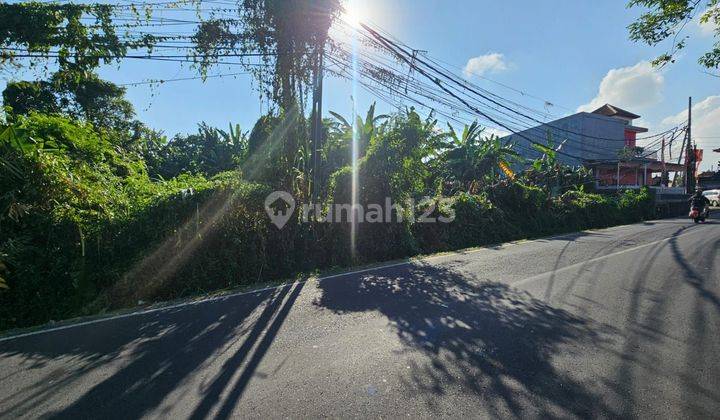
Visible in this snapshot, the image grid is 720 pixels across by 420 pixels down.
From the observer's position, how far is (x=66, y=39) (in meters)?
8.64

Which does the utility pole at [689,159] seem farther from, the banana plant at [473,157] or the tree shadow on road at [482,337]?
the tree shadow on road at [482,337]

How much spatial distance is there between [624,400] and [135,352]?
4.56 metres

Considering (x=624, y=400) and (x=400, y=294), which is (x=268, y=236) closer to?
(x=400, y=294)

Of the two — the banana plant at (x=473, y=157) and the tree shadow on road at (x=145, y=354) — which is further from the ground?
the banana plant at (x=473, y=157)

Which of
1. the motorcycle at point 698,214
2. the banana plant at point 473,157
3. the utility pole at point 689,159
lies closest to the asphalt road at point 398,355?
the banana plant at point 473,157

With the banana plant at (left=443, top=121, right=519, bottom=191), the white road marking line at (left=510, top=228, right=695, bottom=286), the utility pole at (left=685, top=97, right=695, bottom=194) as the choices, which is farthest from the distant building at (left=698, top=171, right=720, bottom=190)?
the white road marking line at (left=510, top=228, right=695, bottom=286)

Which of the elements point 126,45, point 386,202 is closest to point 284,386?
point 386,202

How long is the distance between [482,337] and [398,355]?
1.04m

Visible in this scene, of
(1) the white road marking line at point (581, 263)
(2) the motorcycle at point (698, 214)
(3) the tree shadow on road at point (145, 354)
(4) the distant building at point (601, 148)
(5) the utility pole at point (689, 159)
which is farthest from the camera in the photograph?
(4) the distant building at point (601, 148)

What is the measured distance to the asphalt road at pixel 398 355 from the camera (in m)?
2.79

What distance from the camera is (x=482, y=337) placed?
3.99 m

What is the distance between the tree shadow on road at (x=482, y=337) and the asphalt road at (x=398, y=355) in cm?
2

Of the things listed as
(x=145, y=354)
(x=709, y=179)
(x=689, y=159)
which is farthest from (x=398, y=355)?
(x=709, y=179)

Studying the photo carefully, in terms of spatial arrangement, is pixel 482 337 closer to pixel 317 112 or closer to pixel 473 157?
pixel 317 112
